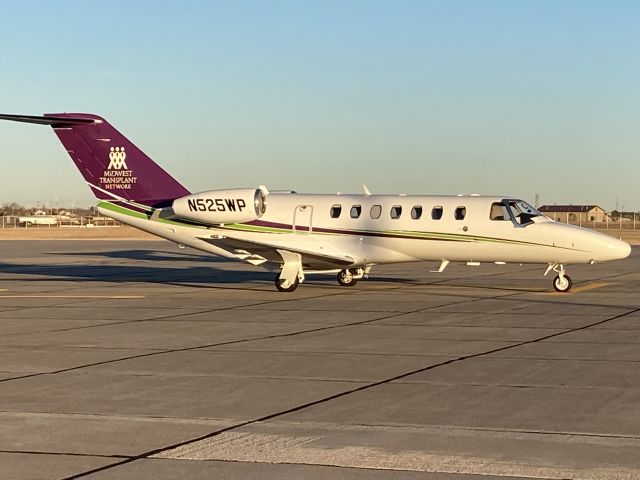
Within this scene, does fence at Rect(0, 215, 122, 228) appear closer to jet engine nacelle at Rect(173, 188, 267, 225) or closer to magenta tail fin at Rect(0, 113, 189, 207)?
magenta tail fin at Rect(0, 113, 189, 207)

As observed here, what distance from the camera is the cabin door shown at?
2780 centimetres

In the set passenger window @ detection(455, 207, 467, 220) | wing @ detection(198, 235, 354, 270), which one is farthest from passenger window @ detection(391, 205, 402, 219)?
wing @ detection(198, 235, 354, 270)

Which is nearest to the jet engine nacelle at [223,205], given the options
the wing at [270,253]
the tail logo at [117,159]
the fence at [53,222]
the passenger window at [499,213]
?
the wing at [270,253]

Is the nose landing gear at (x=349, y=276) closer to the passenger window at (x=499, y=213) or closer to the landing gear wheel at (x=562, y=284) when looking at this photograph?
the passenger window at (x=499, y=213)

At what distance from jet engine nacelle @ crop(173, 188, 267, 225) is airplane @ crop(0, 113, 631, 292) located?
0.03 meters

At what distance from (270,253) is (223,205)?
208 centimetres

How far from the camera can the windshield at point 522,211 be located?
26297 millimetres

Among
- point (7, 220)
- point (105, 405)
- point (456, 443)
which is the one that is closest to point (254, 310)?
point (105, 405)

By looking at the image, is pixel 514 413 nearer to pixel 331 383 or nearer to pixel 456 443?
pixel 456 443

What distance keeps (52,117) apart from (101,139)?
1524 mm

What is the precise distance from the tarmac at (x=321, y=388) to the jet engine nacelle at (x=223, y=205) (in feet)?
11.8

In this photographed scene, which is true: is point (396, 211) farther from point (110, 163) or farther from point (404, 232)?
point (110, 163)

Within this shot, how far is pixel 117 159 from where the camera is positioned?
29.0 m

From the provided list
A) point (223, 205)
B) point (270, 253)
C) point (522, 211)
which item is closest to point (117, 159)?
point (223, 205)
